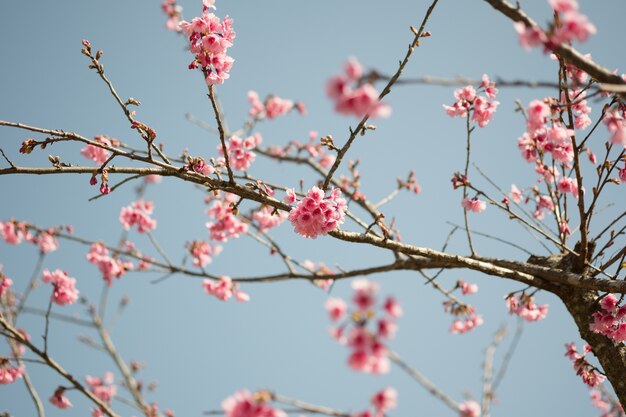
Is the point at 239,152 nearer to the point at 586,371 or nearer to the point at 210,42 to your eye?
the point at 210,42

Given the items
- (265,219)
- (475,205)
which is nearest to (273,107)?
(265,219)

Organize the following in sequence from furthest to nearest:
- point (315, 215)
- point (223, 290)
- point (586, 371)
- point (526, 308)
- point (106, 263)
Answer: point (106, 263)
point (223, 290)
point (526, 308)
point (586, 371)
point (315, 215)

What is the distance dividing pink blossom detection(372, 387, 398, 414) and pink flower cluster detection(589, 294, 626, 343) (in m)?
2.32

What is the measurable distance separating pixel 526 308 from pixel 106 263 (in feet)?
18.0

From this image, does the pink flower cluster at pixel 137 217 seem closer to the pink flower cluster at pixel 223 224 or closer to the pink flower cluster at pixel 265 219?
the pink flower cluster at pixel 223 224

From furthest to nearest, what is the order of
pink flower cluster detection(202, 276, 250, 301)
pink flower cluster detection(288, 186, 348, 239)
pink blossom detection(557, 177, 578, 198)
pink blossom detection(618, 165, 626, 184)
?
pink flower cluster detection(202, 276, 250, 301), pink blossom detection(557, 177, 578, 198), pink blossom detection(618, 165, 626, 184), pink flower cluster detection(288, 186, 348, 239)

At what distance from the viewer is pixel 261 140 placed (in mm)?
6797

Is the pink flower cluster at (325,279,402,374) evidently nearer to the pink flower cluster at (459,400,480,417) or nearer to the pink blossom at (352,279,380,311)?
the pink blossom at (352,279,380,311)

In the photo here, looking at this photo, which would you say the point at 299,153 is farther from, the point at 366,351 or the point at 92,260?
the point at 366,351

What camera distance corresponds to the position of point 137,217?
5.93 m

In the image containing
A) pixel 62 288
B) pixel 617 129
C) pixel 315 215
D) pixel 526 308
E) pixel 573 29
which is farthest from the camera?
pixel 62 288

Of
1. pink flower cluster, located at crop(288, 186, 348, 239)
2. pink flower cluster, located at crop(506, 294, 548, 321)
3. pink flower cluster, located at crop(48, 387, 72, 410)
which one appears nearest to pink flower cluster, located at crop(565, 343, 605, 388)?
pink flower cluster, located at crop(506, 294, 548, 321)

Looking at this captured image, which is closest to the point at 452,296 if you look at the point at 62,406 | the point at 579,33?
the point at 579,33

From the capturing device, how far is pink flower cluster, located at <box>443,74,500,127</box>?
3.50 meters
